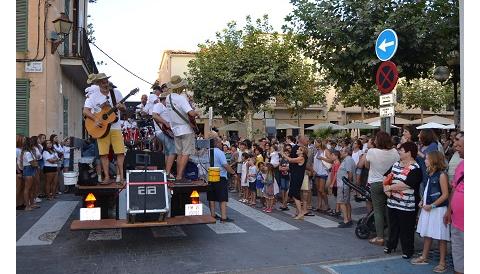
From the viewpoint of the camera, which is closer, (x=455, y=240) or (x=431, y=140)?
(x=455, y=240)

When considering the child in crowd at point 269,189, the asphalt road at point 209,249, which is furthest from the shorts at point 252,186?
the asphalt road at point 209,249

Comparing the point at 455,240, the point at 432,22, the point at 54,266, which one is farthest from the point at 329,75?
the point at 54,266

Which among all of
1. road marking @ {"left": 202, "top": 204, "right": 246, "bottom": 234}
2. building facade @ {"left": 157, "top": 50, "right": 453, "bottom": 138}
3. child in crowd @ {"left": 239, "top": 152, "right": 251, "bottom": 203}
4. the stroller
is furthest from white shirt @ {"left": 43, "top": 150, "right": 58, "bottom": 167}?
building facade @ {"left": 157, "top": 50, "right": 453, "bottom": 138}

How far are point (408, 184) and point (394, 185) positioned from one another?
0.21m

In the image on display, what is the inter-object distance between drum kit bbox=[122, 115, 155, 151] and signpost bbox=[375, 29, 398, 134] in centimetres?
502

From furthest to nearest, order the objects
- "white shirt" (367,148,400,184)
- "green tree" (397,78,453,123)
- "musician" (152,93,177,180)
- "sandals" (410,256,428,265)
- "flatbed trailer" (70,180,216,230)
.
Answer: "green tree" (397,78,453,123)
"musician" (152,93,177,180)
"white shirt" (367,148,400,184)
"flatbed trailer" (70,180,216,230)
"sandals" (410,256,428,265)

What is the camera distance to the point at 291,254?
722cm

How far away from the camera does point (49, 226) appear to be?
938cm

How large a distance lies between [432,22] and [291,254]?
26.0 feet

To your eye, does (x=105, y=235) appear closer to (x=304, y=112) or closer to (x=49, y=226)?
(x=49, y=226)

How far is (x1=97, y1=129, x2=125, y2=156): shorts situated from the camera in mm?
8103

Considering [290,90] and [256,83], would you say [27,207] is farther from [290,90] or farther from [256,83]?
[290,90]

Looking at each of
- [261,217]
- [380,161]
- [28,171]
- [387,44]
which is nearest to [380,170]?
[380,161]

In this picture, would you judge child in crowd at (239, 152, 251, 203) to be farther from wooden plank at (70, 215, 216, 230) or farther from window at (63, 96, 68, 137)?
window at (63, 96, 68, 137)
